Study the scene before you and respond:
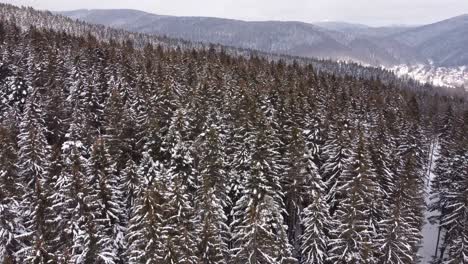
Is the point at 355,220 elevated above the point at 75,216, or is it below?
above

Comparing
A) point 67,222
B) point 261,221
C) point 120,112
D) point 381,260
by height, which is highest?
point 120,112

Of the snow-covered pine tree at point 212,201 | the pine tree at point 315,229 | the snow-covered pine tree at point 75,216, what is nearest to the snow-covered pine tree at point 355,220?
the pine tree at point 315,229

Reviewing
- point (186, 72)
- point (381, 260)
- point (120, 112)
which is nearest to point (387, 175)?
point (381, 260)

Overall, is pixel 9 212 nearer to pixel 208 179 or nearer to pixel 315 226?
pixel 208 179

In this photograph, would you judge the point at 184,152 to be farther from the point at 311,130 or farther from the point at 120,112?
the point at 311,130

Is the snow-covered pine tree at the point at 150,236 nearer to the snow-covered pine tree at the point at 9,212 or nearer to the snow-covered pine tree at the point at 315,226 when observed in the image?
Answer: the snow-covered pine tree at the point at 9,212

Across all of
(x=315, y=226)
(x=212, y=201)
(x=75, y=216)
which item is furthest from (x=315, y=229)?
(x=75, y=216)

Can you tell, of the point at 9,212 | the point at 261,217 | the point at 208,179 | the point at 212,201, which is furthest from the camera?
the point at 208,179

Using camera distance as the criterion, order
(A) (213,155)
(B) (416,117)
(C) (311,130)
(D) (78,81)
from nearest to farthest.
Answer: (A) (213,155), (C) (311,130), (D) (78,81), (B) (416,117)

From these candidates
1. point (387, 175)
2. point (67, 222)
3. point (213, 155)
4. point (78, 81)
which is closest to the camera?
point (67, 222)
